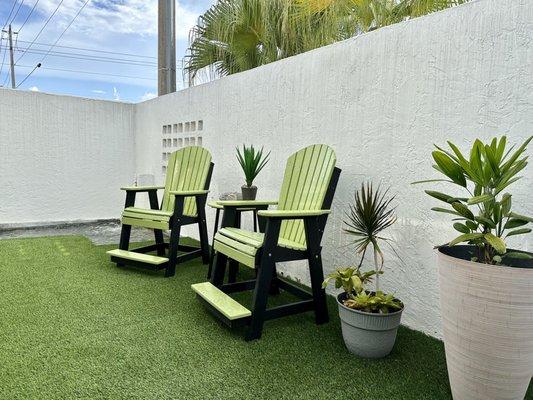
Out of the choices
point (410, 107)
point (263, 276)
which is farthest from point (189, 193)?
point (410, 107)

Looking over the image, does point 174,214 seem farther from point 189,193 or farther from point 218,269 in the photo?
point 218,269

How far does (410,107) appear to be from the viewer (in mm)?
2281

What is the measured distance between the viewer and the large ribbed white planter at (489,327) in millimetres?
1360

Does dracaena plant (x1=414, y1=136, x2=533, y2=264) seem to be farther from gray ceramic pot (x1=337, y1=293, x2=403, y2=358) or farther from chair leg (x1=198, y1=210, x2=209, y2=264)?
chair leg (x1=198, y1=210, x2=209, y2=264)

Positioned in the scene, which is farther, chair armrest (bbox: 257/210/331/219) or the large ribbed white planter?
chair armrest (bbox: 257/210/331/219)

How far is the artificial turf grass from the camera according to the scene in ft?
5.49

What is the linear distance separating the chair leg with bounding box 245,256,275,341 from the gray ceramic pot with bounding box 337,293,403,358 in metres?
0.45

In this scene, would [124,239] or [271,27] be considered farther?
[271,27]

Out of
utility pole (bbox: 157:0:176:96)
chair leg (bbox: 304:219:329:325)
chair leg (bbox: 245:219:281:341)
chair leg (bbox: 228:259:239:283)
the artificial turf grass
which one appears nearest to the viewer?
the artificial turf grass

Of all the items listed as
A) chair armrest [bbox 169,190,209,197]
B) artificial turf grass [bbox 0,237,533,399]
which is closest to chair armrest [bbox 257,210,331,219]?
artificial turf grass [bbox 0,237,533,399]

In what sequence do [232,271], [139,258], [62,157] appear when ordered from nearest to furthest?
[232,271] < [139,258] < [62,157]

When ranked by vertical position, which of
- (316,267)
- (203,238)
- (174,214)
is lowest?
(203,238)

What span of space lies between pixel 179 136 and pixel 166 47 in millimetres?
2281

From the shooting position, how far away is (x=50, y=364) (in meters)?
1.83
